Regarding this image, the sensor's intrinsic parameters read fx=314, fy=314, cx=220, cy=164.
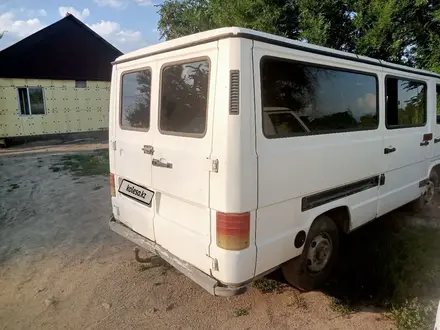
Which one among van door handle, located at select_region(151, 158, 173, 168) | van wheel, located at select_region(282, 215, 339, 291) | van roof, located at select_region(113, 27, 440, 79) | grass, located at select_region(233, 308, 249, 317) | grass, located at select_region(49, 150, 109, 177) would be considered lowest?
grass, located at select_region(233, 308, 249, 317)

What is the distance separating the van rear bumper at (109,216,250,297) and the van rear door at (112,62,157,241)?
72mm

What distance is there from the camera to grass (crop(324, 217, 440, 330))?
2824mm

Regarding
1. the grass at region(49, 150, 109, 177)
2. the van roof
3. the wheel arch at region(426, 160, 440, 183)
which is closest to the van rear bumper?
the van roof

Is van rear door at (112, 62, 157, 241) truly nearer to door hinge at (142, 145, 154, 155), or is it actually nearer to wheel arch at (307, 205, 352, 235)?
door hinge at (142, 145, 154, 155)

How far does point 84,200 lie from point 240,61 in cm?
500

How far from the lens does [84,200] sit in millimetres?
6152

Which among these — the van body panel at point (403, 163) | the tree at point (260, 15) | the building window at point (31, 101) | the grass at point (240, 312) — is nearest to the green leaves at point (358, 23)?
the tree at point (260, 15)

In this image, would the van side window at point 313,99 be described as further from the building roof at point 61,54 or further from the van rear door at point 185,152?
the building roof at point 61,54

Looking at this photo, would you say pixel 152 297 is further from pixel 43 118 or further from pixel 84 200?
pixel 43 118

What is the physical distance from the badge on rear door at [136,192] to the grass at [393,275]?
207cm

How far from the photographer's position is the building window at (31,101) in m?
14.5

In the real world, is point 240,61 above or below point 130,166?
above

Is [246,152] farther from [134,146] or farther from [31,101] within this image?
[31,101]

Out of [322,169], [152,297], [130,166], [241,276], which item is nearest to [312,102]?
[322,169]
